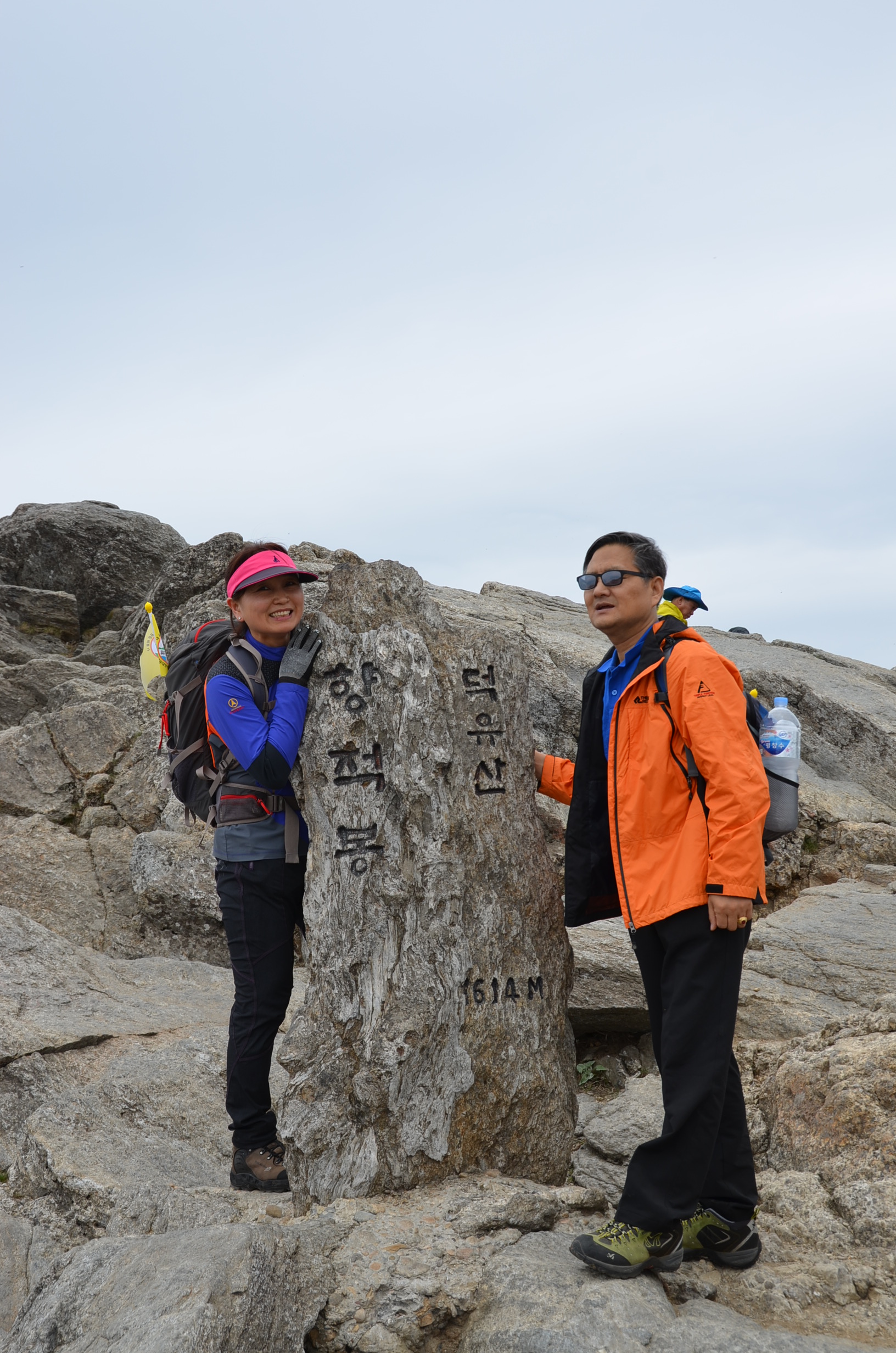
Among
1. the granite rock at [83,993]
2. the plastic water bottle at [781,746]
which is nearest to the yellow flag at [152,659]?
the granite rock at [83,993]

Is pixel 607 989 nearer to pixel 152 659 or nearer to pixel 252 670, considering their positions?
pixel 252 670

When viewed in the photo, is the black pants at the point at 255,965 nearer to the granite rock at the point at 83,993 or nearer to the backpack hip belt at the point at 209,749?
the backpack hip belt at the point at 209,749

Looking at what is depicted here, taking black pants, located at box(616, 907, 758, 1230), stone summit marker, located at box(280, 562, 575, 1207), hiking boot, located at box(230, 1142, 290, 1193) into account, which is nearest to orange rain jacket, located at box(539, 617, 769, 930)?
black pants, located at box(616, 907, 758, 1230)

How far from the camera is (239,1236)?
4.23 meters

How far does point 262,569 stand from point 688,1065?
10.6 ft

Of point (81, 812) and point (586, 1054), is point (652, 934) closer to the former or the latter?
point (586, 1054)

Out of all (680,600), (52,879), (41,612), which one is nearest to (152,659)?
(52,879)

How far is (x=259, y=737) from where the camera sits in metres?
5.32

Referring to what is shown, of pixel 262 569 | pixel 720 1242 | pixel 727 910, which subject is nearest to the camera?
pixel 727 910

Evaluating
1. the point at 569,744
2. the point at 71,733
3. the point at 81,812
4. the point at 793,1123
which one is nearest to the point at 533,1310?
the point at 793,1123

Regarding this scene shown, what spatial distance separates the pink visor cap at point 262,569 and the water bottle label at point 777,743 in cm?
246

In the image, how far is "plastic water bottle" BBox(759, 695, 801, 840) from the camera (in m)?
4.64

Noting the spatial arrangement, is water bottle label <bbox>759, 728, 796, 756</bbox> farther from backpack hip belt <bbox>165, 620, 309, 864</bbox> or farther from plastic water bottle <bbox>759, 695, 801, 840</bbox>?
backpack hip belt <bbox>165, 620, 309, 864</bbox>

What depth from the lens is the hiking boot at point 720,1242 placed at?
466 cm
